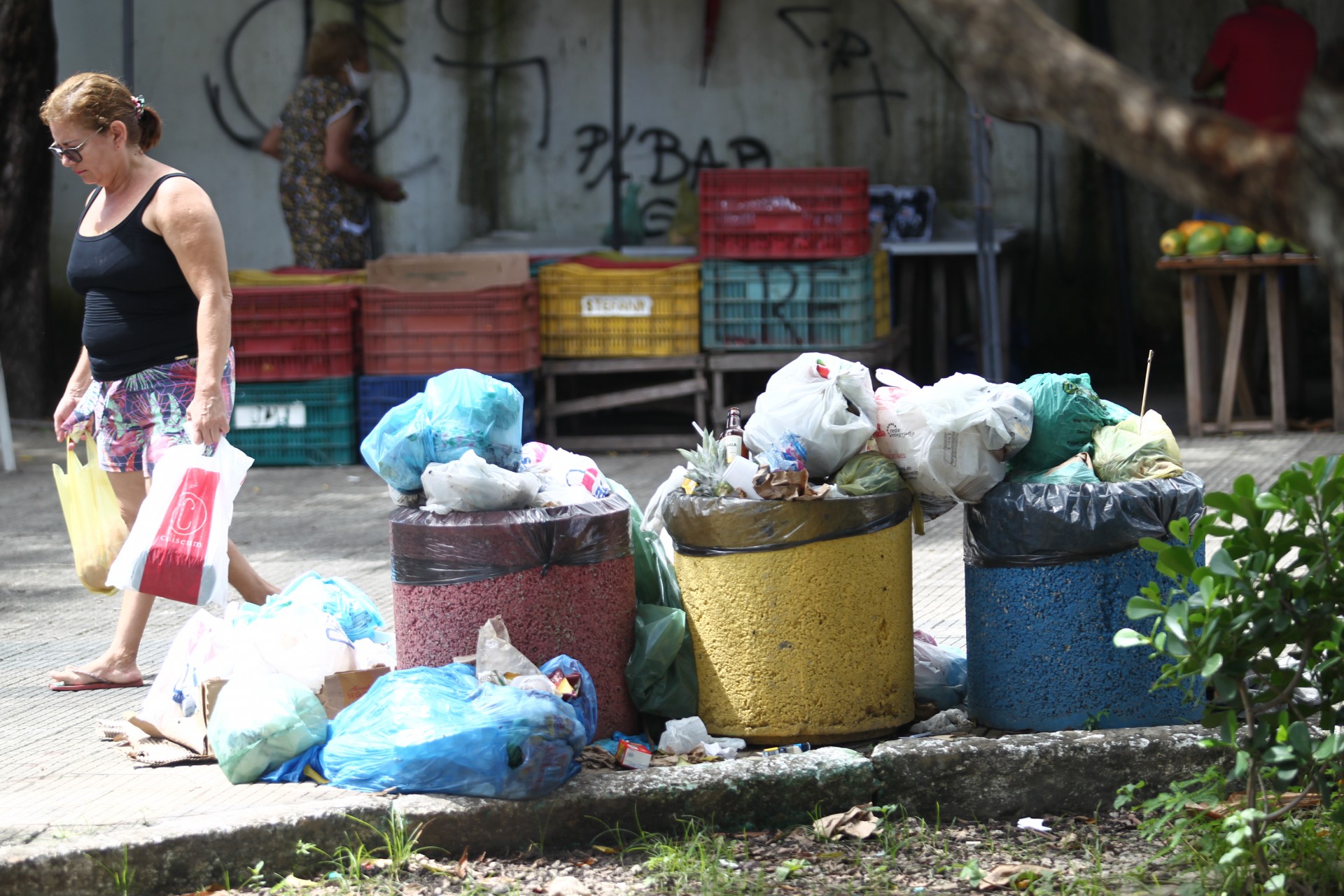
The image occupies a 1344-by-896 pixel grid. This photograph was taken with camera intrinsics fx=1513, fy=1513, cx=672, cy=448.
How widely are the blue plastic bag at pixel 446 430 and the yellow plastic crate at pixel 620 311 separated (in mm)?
5124

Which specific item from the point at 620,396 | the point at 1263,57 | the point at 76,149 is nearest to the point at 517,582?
the point at 76,149

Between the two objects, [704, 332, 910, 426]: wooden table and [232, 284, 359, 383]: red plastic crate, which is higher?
[232, 284, 359, 383]: red plastic crate

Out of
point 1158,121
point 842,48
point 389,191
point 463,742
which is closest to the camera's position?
point 1158,121

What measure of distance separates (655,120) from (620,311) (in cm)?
384

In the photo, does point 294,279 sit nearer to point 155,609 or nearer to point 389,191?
point 389,191

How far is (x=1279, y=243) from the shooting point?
8.49 m

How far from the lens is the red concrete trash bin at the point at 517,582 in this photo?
379 centimetres

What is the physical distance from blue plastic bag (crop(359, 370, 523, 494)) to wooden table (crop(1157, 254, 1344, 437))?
573cm

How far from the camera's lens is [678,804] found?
142 inches

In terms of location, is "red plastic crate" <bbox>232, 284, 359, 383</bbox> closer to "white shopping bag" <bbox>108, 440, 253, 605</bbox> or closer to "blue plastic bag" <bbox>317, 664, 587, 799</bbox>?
"white shopping bag" <bbox>108, 440, 253, 605</bbox>

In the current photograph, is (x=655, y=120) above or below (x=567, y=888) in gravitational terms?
above

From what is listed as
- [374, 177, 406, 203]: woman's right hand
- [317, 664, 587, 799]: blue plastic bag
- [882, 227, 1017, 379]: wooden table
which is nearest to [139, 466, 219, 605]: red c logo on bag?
[317, 664, 587, 799]: blue plastic bag

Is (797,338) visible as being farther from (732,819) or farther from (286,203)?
(732,819)

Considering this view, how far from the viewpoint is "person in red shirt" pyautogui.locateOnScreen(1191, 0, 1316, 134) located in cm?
891
